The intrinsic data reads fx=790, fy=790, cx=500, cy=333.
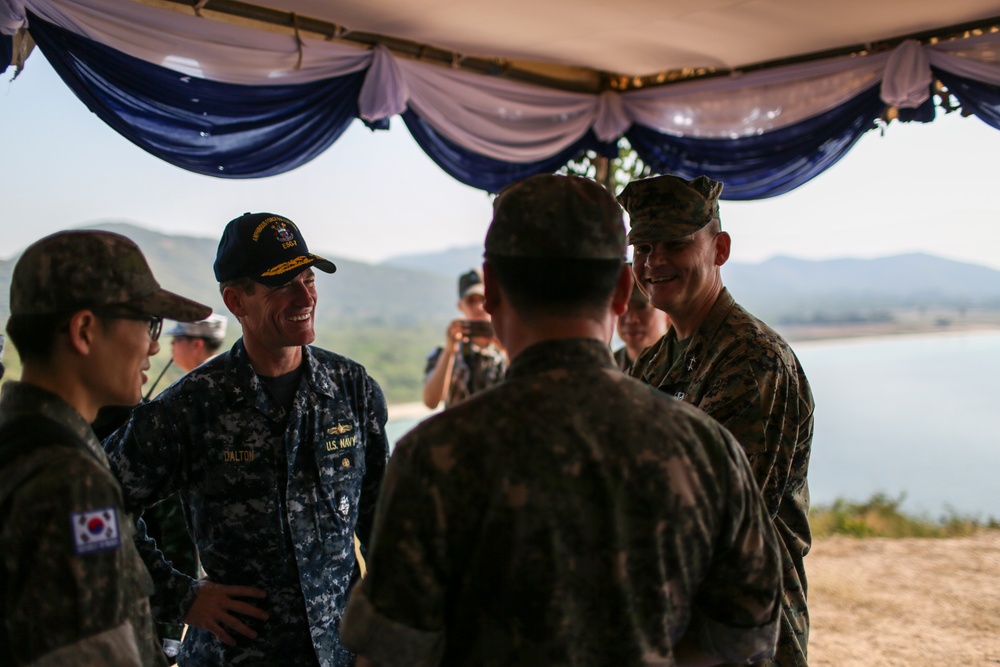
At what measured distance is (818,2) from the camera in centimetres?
345

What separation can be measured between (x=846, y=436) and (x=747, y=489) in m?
8.78

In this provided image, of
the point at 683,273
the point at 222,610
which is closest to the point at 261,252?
the point at 222,610

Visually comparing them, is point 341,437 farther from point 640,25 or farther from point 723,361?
point 640,25

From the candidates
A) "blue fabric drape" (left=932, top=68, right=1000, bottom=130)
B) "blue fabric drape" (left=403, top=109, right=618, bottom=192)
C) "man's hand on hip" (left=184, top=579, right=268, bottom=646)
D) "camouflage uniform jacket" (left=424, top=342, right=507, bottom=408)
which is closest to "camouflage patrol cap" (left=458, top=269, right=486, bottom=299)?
"camouflage uniform jacket" (left=424, top=342, right=507, bottom=408)

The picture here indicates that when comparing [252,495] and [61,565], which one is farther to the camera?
[252,495]

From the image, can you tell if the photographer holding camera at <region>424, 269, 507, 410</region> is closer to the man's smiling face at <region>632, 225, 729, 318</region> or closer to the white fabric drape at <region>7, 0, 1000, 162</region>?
the white fabric drape at <region>7, 0, 1000, 162</region>

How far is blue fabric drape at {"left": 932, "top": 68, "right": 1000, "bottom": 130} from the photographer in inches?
146

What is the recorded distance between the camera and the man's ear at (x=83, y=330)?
4.09ft

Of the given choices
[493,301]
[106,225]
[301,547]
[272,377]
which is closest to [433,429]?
[493,301]

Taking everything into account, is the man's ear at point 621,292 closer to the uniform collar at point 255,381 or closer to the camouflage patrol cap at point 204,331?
the uniform collar at point 255,381

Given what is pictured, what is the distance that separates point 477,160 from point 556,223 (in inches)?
143

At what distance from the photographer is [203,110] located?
3.48 m

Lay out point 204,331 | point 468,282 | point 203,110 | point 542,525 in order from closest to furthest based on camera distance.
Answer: point 542,525, point 203,110, point 204,331, point 468,282

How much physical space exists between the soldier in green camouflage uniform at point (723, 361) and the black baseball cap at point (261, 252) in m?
0.91
